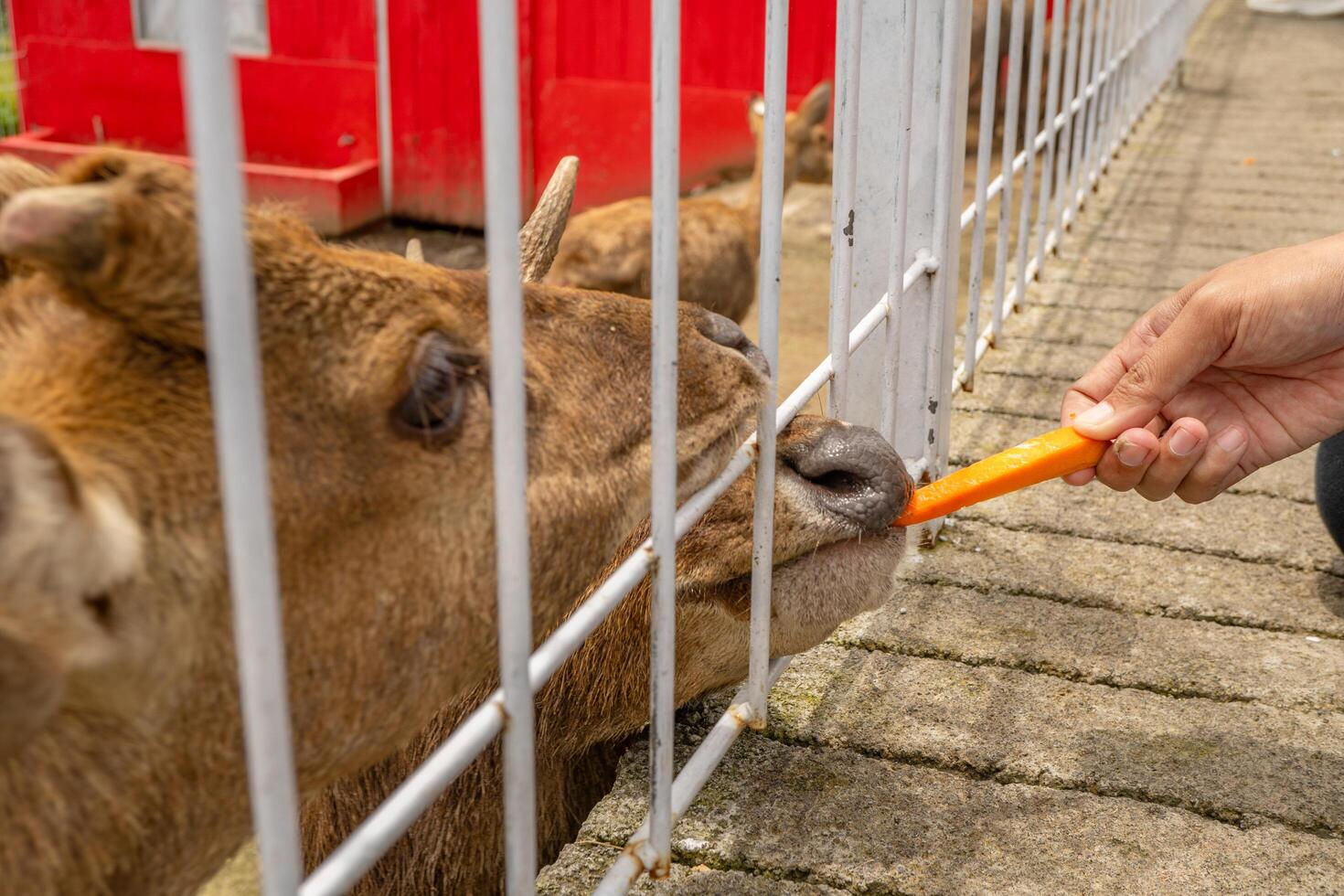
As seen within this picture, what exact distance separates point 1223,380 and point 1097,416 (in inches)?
12.2

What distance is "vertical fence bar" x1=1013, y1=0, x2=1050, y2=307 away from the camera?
436 cm

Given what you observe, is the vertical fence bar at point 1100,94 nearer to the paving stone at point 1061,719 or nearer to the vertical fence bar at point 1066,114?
the vertical fence bar at point 1066,114

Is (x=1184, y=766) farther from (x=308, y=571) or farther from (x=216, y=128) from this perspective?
(x=216, y=128)

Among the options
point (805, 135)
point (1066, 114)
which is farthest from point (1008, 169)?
point (805, 135)

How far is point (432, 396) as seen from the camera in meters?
1.62

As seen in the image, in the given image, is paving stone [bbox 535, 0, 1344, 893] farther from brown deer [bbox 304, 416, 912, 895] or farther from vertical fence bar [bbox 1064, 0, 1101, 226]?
vertical fence bar [bbox 1064, 0, 1101, 226]

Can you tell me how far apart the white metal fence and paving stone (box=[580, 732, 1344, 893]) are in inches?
3.7

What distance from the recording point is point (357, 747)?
62.8 inches

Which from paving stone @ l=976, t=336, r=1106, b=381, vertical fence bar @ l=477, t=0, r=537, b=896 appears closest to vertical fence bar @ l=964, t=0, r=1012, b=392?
paving stone @ l=976, t=336, r=1106, b=381

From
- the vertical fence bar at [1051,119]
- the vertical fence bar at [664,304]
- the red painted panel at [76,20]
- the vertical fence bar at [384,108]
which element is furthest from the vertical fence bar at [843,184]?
the red painted panel at [76,20]

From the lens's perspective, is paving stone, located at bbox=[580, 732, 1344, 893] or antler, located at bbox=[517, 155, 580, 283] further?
antler, located at bbox=[517, 155, 580, 283]

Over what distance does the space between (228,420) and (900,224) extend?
2014 millimetres

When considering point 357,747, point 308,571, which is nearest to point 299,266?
point 308,571

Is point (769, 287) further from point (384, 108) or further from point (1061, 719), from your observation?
point (384, 108)
